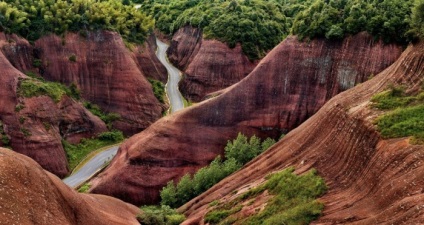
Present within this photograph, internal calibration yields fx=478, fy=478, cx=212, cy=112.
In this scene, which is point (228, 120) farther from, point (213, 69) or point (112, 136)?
point (213, 69)

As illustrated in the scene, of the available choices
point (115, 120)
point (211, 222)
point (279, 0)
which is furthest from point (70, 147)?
point (279, 0)

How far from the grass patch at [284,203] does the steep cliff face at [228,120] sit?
13.8m

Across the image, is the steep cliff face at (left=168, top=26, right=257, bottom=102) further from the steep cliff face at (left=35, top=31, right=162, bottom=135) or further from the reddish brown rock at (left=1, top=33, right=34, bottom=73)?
the reddish brown rock at (left=1, top=33, right=34, bottom=73)

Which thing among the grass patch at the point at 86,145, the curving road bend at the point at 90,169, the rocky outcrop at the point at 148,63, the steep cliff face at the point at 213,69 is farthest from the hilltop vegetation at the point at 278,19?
the curving road bend at the point at 90,169

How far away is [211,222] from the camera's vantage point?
30.7 m

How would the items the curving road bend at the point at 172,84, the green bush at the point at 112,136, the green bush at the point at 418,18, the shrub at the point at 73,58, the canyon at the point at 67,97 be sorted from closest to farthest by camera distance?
the green bush at the point at 418,18
the canyon at the point at 67,97
the green bush at the point at 112,136
the shrub at the point at 73,58
the curving road bend at the point at 172,84

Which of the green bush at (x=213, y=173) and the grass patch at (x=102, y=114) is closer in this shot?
the green bush at (x=213, y=173)

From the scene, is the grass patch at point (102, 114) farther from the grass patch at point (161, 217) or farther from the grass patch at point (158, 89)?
the grass patch at point (161, 217)

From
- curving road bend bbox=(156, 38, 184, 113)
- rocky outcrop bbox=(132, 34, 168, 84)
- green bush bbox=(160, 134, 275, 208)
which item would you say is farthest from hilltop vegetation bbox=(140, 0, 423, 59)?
green bush bbox=(160, 134, 275, 208)

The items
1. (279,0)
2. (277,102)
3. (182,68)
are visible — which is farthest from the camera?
(279,0)

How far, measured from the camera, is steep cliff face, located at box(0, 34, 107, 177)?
51.6 metres

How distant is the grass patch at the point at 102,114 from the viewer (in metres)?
63.2

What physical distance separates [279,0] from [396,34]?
62.0 meters

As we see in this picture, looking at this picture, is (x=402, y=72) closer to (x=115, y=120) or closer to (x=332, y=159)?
(x=332, y=159)
